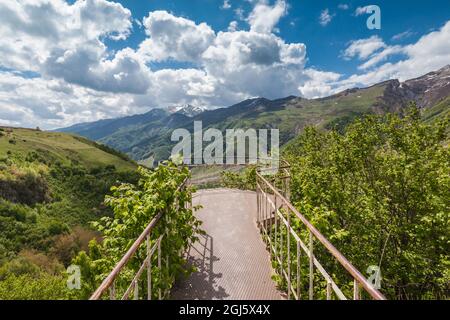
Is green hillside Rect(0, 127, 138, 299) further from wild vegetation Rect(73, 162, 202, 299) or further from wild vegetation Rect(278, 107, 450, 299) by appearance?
wild vegetation Rect(73, 162, 202, 299)

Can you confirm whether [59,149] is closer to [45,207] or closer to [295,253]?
[45,207]

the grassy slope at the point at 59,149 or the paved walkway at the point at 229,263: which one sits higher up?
the grassy slope at the point at 59,149

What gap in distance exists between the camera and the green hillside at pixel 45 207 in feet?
116

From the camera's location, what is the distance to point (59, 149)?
91.1m

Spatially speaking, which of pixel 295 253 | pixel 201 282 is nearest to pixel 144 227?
pixel 201 282

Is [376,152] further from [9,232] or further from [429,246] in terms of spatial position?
[9,232]

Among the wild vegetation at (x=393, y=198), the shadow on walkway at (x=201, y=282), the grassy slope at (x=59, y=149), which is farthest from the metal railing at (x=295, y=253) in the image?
the grassy slope at (x=59, y=149)

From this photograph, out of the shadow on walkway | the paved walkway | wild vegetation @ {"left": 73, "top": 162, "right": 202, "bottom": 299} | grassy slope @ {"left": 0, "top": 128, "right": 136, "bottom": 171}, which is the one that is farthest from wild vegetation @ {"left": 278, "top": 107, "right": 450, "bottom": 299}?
grassy slope @ {"left": 0, "top": 128, "right": 136, "bottom": 171}

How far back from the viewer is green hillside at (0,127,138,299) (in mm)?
35344

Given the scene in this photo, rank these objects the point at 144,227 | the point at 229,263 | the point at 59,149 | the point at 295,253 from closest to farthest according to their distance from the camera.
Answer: the point at 144,227, the point at 295,253, the point at 229,263, the point at 59,149

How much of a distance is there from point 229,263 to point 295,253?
139 centimetres

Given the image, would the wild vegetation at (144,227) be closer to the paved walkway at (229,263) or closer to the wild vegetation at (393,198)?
the paved walkway at (229,263)

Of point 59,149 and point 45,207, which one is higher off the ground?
point 59,149
